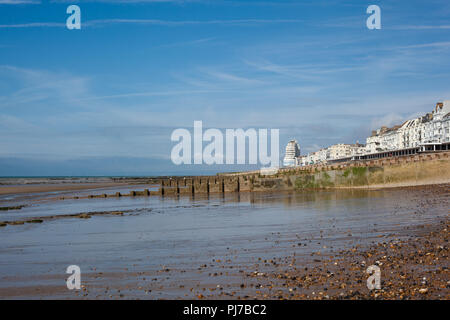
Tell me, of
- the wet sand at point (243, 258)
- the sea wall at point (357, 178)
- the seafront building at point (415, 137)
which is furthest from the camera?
the seafront building at point (415, 137)

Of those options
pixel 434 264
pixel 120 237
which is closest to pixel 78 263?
pixel 120 237

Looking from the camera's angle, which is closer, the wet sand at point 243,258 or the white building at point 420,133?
the wet sand at point 243,258

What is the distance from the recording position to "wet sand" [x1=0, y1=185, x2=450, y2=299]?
7.70 m

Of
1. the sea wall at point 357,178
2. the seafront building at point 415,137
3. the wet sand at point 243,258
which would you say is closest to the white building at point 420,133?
the seafront building at point 415,137

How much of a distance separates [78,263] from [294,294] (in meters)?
6.25

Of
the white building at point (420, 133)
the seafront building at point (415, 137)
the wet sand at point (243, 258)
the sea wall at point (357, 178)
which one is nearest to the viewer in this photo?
the wet sand at point (243, 258)

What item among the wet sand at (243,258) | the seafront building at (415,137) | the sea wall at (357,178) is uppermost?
the seafront building at (415,137)

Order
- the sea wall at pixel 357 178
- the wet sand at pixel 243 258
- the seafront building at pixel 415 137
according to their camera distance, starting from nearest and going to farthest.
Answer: the wet sand at pixel 243 258, the sea wall at pixel 357 178, the seafront building at pixel 415 137

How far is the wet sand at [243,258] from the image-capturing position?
25.3 ft

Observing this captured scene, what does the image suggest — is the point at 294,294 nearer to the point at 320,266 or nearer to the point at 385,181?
the point at 320,266

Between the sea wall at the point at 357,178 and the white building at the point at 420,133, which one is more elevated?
the white building at the point at 420,133

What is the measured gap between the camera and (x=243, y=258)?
34.1ft

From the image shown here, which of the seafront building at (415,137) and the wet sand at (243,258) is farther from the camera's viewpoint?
the seafront building at (415,137)

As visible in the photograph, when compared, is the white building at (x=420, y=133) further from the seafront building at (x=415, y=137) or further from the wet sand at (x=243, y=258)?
the wet sand at (x=243, y=258)
